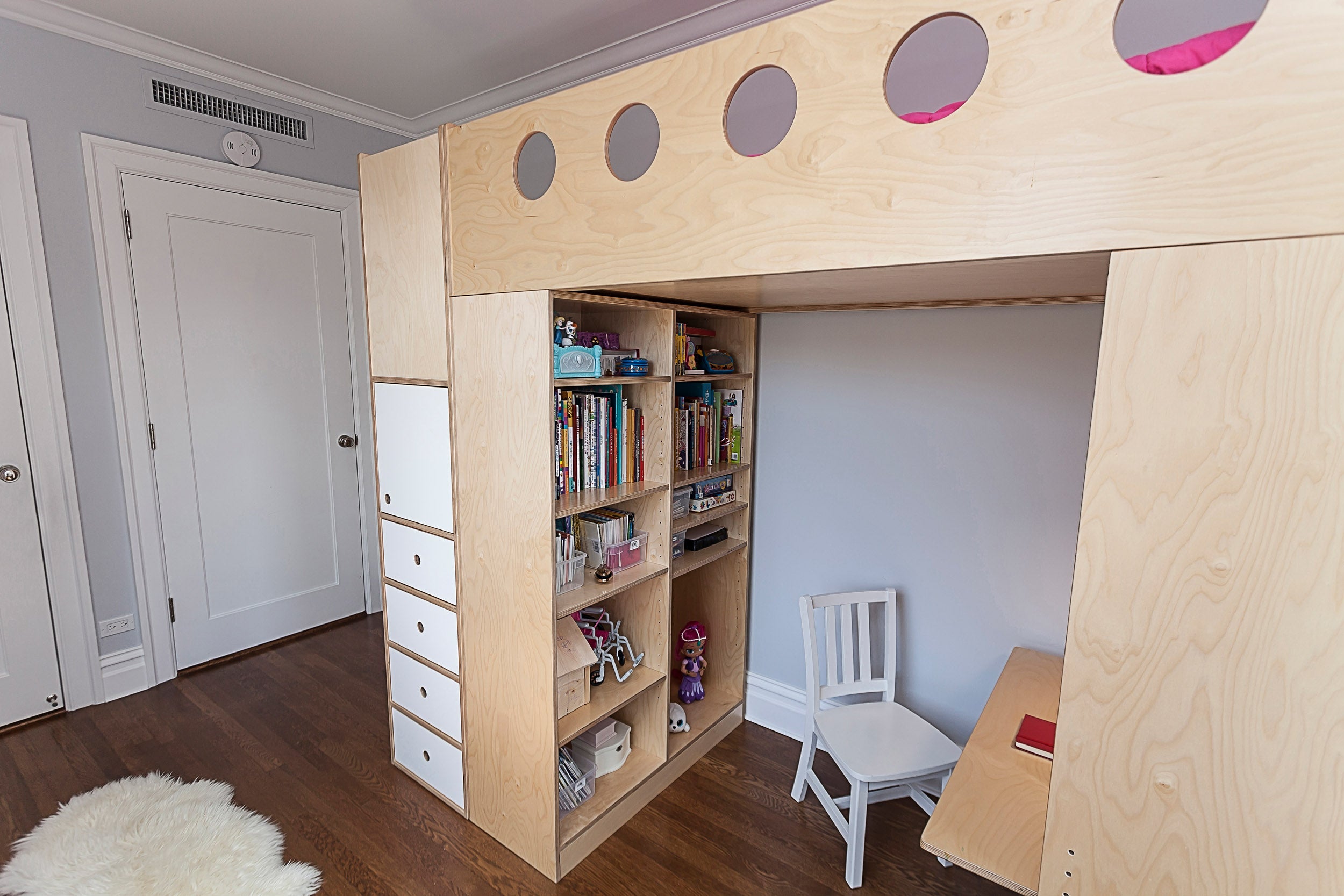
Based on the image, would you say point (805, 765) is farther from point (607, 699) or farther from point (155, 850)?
point (155, 850)

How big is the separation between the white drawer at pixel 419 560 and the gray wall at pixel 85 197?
1403 mm

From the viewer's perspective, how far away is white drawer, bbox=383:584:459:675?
6.37 ft

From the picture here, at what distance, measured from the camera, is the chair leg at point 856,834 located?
1.72 metres

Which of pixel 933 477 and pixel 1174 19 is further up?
pixel 1174 19

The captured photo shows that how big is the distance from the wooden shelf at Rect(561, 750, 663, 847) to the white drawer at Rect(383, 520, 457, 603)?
712 mm

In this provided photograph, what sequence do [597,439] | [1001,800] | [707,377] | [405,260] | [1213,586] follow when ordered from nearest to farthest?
1. [1213,586]
2. [1001,800]
3. [405,260]
4. [597,439]
5. [707,377]

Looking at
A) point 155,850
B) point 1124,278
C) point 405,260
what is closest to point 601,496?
point 405,260

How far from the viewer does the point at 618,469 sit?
6.62ft

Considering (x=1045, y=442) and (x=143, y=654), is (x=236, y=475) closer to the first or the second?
(x=143, y=654)

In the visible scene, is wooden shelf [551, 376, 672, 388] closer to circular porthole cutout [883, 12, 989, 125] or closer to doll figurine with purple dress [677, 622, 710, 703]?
doll figurine with purple dress [677, 622, 710, 703]

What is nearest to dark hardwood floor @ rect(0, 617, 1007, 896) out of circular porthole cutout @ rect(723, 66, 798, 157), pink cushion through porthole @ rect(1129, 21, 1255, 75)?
pink cushion through porthole @ rect(1129, 21, 1255, 75)

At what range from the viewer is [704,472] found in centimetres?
→ 229

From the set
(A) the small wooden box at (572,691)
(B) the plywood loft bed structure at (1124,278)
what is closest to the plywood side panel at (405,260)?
(B) the plywood loft bed structure at (1124,278)

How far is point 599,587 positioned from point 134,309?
2.24 meters
